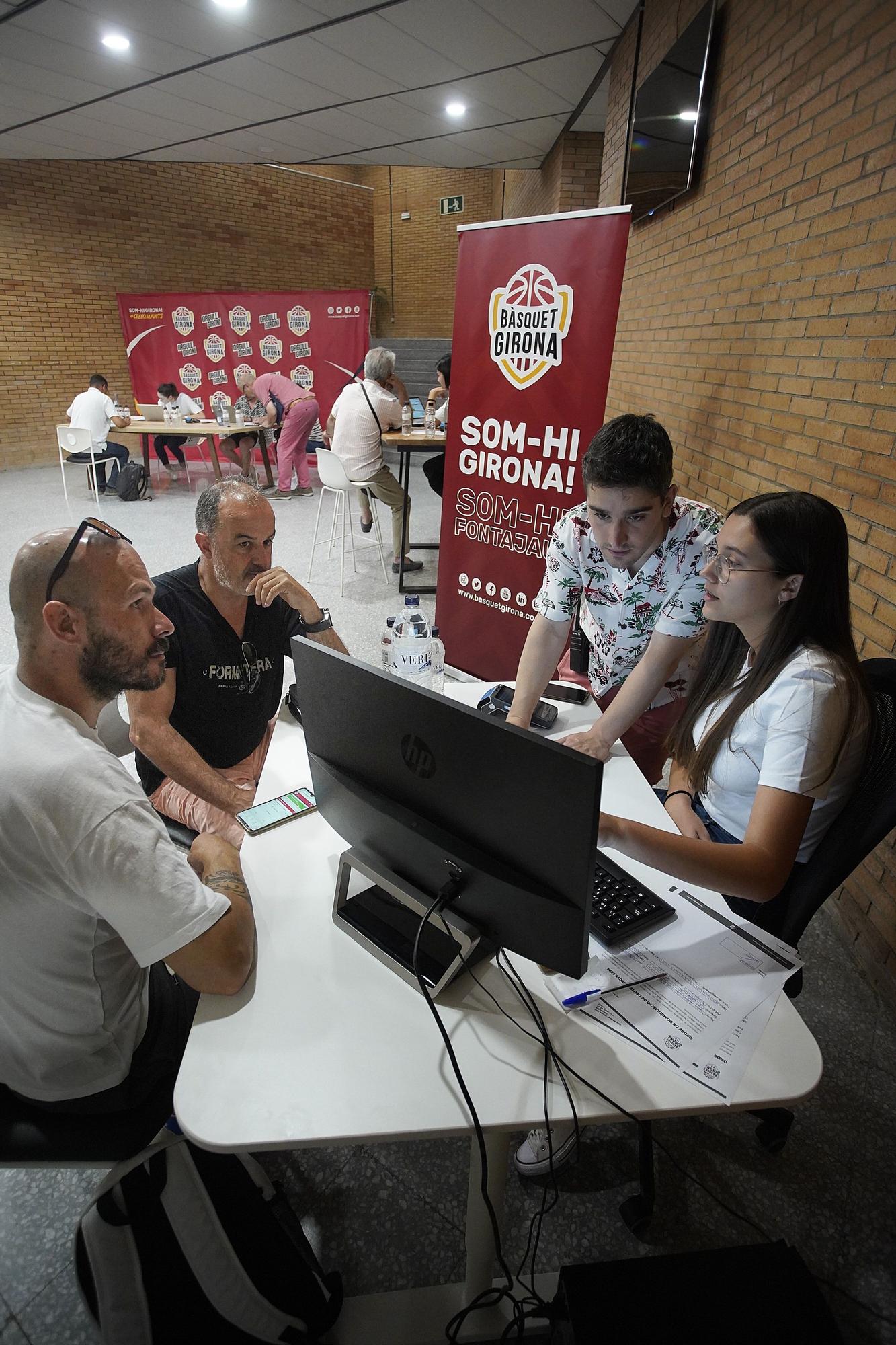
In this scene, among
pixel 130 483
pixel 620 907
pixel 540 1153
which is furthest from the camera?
pixel 130 483

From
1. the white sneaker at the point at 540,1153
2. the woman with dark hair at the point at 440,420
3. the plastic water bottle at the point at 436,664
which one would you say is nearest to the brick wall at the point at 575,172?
the woman with dark hair at the point at 440,420

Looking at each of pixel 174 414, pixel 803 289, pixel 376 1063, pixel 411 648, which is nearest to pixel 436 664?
pixel 411 648

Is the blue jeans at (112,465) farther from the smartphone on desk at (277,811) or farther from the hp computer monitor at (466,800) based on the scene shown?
the hp computer monitor at (466,800)

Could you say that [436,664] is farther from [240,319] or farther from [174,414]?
[240,319]

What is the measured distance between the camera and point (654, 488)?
1485 mm

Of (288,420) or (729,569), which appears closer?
(729,569)

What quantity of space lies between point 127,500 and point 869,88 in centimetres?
681

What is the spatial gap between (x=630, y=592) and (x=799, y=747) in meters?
0.76

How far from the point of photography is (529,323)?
2.69m

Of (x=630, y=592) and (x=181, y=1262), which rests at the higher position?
(x=630, y=592)

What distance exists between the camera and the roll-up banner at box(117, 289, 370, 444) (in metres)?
8.26

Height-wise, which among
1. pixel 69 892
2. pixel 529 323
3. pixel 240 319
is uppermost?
pixel 240 319

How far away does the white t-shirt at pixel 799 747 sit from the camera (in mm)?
1070

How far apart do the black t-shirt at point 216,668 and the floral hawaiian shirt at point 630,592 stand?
75cm
